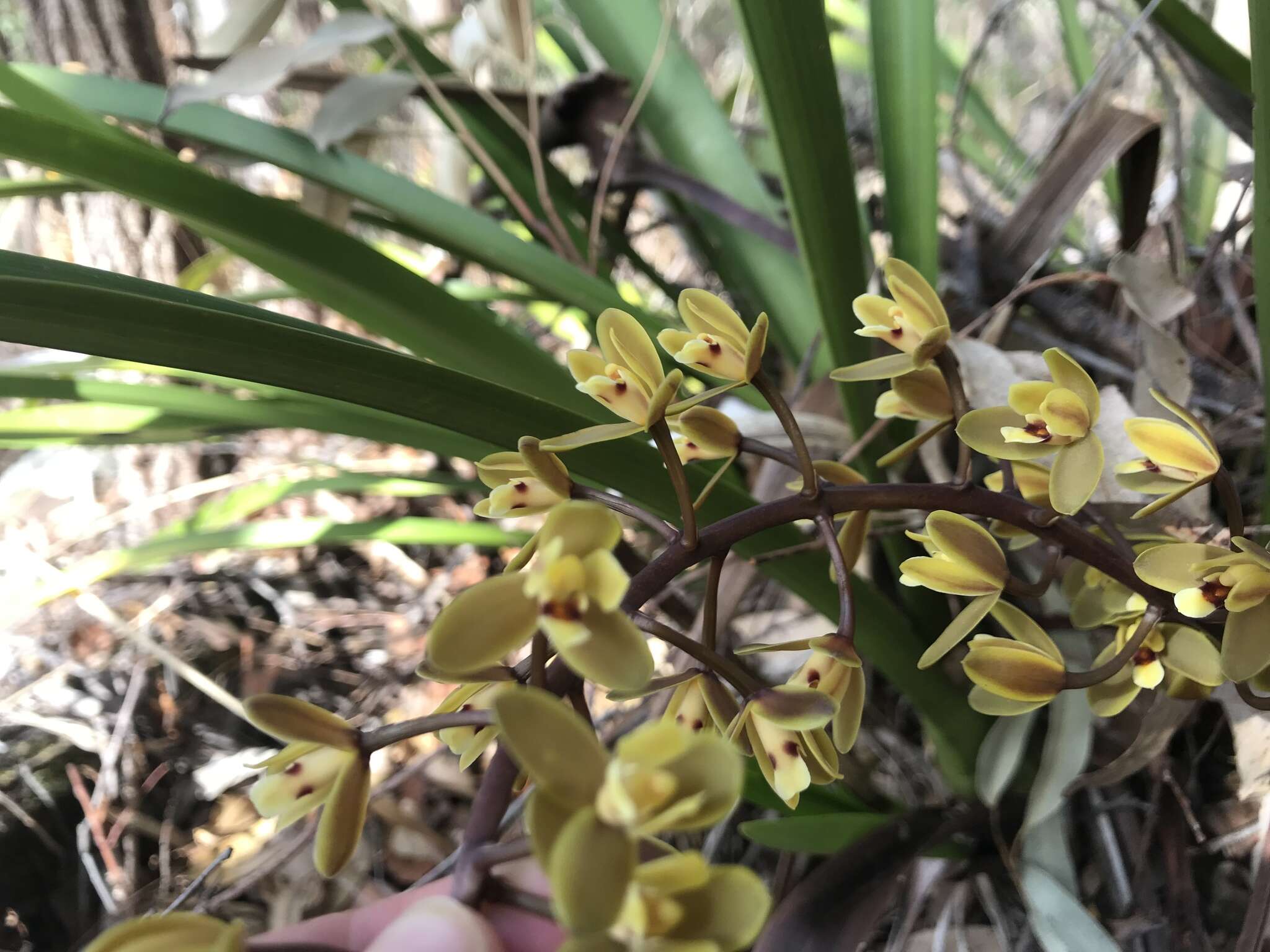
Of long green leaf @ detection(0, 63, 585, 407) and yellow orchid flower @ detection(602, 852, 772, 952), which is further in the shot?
long green leaf @ detection(0, 63, 585, 407)

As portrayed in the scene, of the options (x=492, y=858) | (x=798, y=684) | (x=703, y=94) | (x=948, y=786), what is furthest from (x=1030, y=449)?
(x=703, y=94)

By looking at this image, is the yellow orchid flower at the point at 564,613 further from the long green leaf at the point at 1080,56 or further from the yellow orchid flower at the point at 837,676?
the long green leaf at the point at 1080,56

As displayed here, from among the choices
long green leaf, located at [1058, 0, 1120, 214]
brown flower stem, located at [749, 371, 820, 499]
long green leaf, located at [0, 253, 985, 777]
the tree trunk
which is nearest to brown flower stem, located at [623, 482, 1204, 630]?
brown flower stem, located at [749, 371, 820, 499]

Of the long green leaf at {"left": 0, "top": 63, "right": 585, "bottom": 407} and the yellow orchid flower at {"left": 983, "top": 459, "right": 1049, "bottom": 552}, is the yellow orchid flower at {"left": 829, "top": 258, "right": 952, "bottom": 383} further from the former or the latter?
the long green leaf at {"left": 0, "top": 63, "right": 585, "bottom": 407}

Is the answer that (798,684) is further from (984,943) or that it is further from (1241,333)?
(1241,333)

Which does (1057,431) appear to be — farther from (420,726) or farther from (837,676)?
(420,726)
